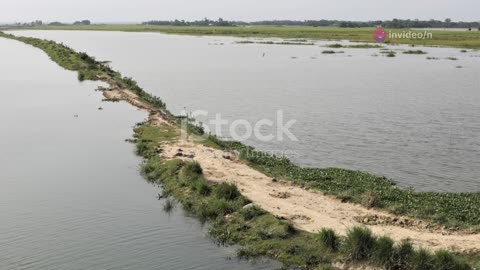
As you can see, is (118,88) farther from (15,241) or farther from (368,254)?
(368,254)

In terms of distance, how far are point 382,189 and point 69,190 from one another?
39.4ft

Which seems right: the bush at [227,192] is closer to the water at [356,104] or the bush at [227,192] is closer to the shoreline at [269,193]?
the shoreline at [269,193]

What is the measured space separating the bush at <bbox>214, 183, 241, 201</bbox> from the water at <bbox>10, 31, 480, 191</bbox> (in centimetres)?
652

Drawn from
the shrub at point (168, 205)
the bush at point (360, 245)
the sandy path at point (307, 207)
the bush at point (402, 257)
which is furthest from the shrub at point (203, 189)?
the bush at point (402, 257)

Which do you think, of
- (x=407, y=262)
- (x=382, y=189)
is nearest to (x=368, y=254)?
(x=407, y=262)

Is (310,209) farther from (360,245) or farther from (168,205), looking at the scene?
(168,205)

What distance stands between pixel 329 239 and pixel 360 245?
0.93 meters

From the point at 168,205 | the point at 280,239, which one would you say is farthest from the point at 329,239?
the point at 168,205

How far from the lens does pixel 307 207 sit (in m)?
17.8

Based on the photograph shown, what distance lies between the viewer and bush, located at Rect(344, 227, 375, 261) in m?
13.8

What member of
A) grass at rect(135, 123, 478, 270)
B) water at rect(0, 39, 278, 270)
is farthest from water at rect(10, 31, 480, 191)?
Answer: water at rect(0, 39, 278, 270)

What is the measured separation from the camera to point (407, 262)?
1322cm

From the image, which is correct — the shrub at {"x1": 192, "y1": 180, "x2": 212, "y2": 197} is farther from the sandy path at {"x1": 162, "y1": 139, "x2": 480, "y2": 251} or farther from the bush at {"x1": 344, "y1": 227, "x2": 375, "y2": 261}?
the bush at {"x1": 344, "y1": 227, "x2": 375, "y2": 261}

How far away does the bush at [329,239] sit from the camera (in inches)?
565
